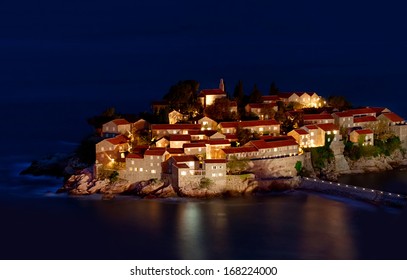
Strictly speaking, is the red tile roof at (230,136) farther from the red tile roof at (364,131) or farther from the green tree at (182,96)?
the red tile roof at (364,131)

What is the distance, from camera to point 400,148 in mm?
23938

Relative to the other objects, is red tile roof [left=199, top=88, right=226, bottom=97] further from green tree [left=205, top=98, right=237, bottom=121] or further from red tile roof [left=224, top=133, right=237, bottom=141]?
red tile roof [left=224, top=133, right=237, bottom=141]

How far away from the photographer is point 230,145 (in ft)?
69.9

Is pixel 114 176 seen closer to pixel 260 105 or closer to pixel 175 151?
pixel 175 151

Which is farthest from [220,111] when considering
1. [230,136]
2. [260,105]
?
[230,136]

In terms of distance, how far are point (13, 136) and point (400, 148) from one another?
39.5ft

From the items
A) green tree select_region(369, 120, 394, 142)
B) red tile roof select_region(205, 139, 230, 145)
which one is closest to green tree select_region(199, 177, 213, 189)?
red tile roof select_region(205, 139, 230, 145)

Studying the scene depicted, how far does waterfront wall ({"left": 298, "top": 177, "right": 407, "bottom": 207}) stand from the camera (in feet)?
64.2

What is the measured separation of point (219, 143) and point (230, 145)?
1.34 ft

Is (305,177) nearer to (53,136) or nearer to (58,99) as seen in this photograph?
(53,136)

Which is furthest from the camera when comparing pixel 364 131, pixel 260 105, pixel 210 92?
pixel 210 92

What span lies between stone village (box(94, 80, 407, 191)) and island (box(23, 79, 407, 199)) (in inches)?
0.9

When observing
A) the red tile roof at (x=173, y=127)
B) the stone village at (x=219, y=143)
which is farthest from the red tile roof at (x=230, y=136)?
the red tile roof at (x=173, y=127)

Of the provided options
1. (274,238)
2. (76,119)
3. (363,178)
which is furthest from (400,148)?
(76,119)
